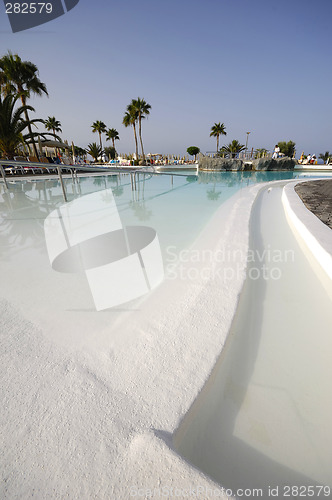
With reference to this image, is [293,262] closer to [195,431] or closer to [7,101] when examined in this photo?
[195,431]

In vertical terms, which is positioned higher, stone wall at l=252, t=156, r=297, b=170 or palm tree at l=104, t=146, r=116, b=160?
palm tree at l=104, t=146, r=116, b=160

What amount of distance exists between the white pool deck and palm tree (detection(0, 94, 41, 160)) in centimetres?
1373

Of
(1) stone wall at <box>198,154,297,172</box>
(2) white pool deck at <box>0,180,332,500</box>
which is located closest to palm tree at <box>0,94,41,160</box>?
(2) white pool deck at <box>0,180,332,500</box>

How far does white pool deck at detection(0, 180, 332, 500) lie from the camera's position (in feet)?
2.28

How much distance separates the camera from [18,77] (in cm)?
1458

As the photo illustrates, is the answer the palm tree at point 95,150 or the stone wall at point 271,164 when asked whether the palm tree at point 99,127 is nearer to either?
the palm tree at point 95,150

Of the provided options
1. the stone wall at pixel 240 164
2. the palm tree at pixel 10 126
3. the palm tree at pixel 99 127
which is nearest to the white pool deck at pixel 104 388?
the palm tree at pixel 10 126

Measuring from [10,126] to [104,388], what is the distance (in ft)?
49.9

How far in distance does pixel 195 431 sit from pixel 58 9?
9545 millimetres

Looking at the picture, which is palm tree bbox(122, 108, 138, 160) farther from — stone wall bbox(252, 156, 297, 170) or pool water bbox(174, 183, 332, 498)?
pool water bbox(174, 183, 332, 498)

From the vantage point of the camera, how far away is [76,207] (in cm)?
512

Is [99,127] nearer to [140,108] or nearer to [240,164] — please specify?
[140,108]

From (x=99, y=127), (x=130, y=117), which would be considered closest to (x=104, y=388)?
(x=130, y=117)

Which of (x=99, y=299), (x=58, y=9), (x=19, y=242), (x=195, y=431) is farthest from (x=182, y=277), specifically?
(x=58, y=9)
